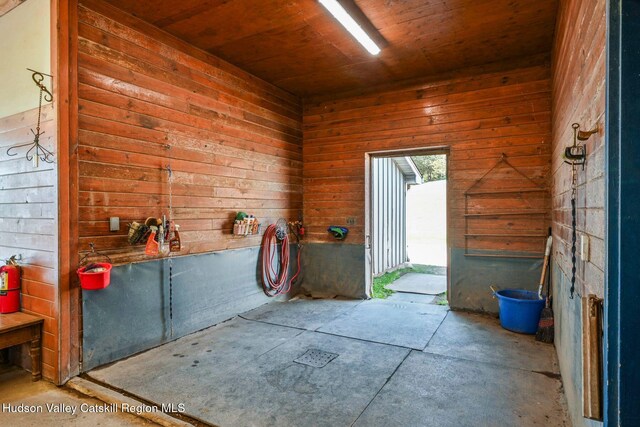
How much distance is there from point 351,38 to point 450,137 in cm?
188

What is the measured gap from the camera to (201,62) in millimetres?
3990

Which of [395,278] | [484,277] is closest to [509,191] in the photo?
[484,277]

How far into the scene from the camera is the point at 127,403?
2.43 meters

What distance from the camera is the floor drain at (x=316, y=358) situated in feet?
9.94

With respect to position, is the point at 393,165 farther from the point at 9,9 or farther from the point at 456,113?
the point at 9,9

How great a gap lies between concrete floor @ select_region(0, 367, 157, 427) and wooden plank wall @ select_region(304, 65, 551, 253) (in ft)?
11.9

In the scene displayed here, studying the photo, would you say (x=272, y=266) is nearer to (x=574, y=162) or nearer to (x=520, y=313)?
(x=520, y=313)

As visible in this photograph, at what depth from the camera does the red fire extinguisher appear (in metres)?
2.96

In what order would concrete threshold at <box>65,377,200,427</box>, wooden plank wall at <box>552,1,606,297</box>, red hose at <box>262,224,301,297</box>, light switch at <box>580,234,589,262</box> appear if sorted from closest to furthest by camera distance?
1. wooden plank wall at <box>552,1,606,297</box>
2. light switch at <box>580,234,589,262</box>
3. concrete threshold at <box>65,377,200,427</box>
4. red hose at <box>262,224,301,297</box>

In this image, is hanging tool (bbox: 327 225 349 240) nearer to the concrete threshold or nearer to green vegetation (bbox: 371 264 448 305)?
green vegetation (bbox: 371 264 448 305)

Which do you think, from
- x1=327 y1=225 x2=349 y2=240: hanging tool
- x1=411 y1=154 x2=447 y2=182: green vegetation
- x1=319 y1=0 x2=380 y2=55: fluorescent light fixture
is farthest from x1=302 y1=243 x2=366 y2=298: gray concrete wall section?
x1=411 y1=154 x2=447 y2=182: green vegetation

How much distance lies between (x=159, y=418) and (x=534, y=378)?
2763 millimetres

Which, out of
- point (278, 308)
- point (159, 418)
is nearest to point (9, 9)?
point (159, 418)

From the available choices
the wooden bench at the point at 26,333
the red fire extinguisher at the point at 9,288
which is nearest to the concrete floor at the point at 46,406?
the wooden bench at the point at 26,333
